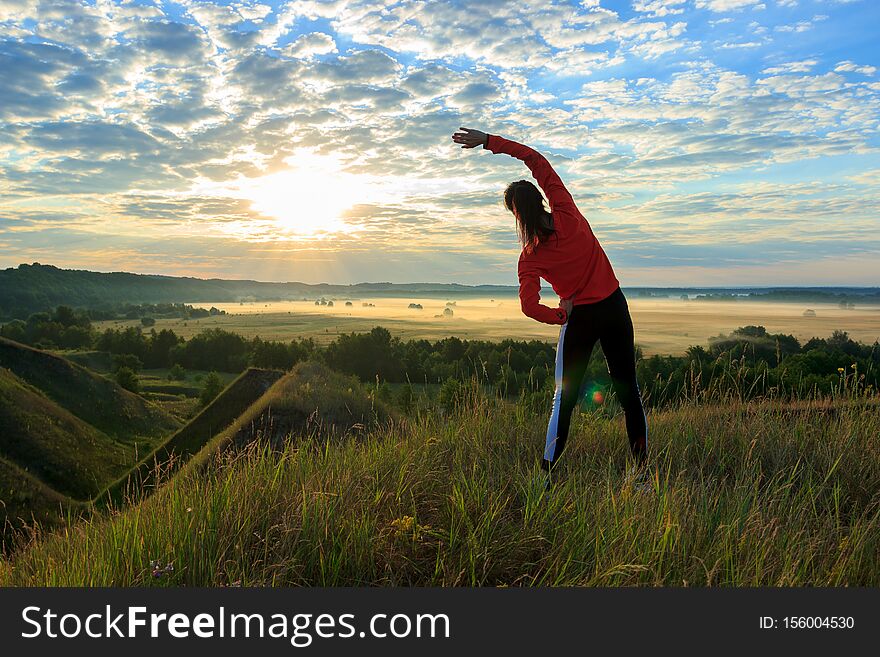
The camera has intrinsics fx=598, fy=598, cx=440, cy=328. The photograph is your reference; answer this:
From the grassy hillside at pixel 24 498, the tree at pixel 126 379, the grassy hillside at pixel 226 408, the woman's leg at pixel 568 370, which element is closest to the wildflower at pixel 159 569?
the woman's leg at pixel 568 370

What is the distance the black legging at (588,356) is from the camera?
17.4 ft


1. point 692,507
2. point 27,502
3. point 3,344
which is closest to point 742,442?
point 692,507

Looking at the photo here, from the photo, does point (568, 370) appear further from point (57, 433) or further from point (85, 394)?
point (85, 394)

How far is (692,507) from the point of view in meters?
4.73

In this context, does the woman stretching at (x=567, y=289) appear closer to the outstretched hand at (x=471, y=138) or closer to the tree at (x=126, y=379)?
the outstretched hand at (x=471, y=138)

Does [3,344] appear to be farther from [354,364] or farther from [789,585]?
[789,585]

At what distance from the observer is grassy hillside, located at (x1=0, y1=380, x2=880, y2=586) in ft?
12.2

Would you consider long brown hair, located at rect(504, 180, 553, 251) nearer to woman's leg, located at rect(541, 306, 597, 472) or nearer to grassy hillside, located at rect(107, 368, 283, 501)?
woman's leg, located at rect(541, 306, 597, 472)

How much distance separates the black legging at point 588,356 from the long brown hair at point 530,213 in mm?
732

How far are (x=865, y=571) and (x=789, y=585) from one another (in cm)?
88

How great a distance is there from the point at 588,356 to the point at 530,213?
141cm

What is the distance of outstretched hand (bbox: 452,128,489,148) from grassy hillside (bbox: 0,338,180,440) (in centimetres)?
4485

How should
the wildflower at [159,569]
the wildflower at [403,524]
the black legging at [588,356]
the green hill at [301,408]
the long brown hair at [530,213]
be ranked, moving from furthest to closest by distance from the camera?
the green hill at [301,408], the black legging at [588,356], the long brown hair at [530,213], the wildflower at [403,524], the wildflower at [159,569]

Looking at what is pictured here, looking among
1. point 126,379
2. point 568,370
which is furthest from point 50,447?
point 126,379
